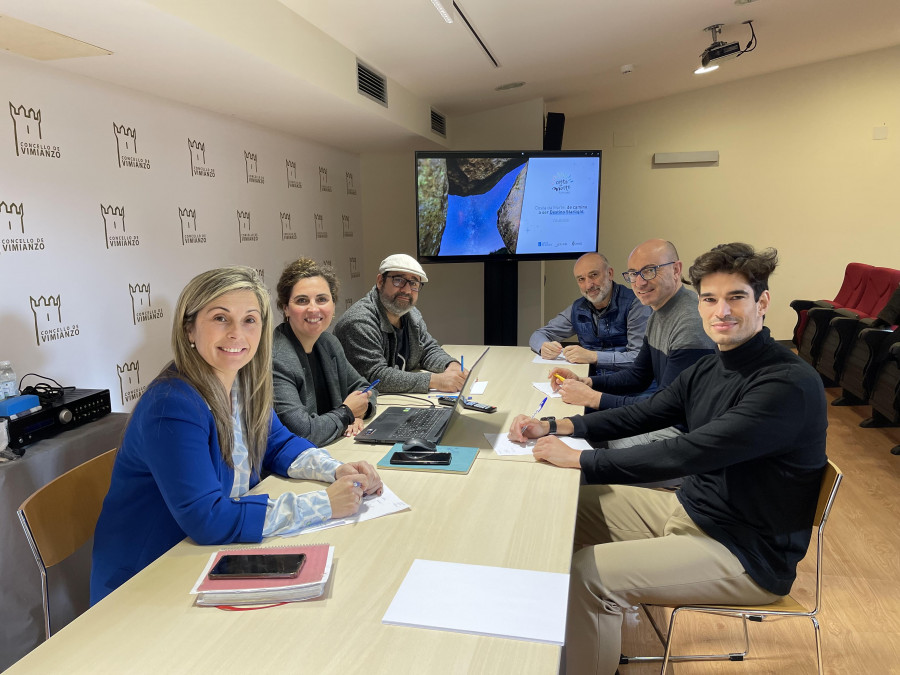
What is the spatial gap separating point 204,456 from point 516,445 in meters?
0.97

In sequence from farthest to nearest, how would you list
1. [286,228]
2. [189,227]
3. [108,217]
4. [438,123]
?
[438,123], [286,228], [189,227], [108,217]

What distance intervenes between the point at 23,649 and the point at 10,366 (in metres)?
0.92

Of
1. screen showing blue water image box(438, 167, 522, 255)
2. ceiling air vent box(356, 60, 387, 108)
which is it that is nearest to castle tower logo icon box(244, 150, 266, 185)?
ceiling air vent box(356, 60, 387, 108)

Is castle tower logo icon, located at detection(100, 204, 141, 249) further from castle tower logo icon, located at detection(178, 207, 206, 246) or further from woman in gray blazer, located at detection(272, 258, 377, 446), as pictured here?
woman in gray blazer, located at detection(272, 258, 377, 446)

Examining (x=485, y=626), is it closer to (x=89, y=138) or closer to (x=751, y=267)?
(x=751, y=267)

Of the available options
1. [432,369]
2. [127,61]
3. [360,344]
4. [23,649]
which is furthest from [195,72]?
[23,649]

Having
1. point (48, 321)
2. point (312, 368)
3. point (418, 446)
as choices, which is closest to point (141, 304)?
point (48, 321)

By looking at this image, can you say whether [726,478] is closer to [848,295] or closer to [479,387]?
[479,387]

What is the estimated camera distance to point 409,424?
2125mm

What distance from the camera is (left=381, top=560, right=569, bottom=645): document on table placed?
105 centimetres

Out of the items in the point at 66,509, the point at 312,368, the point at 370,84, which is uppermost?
the point at 370,84

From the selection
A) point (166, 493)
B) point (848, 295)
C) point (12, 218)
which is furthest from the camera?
point (848, 295)

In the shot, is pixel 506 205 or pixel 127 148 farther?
pixel 506 205

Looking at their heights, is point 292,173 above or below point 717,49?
below
